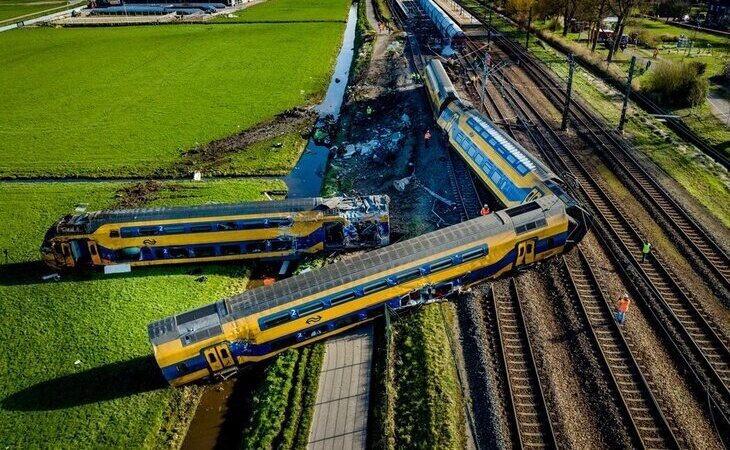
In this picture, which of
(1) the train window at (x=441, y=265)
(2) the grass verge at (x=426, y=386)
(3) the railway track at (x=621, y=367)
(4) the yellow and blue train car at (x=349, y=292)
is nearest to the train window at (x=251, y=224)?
(4) the yellow and blue train car at (x=349, y=292)

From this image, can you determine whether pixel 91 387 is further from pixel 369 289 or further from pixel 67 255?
pixel 369 289

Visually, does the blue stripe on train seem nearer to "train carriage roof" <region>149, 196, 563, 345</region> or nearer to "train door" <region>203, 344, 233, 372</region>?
"train door" <region>203, 344, 233, 372</region>

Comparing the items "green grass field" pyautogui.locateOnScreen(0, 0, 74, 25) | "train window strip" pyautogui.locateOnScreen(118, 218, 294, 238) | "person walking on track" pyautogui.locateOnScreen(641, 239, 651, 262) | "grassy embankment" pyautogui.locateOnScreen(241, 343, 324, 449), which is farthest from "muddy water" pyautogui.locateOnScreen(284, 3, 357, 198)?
"green grass field" pyautogui.locateOnScreen(0, 0, 74, 25)

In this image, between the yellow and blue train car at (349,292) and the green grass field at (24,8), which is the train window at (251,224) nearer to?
the yellow and blue train car at (349,292)

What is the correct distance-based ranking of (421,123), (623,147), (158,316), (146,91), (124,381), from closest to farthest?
(124,381) < (158,316) < (623,147) < (421,123) < (146,91)

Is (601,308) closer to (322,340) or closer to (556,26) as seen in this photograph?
(322,340)

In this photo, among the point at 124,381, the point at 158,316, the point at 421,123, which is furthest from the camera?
the point at 421,123

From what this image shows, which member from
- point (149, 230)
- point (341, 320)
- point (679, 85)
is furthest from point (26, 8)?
point (341, 320)

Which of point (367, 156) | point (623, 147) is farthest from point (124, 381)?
point (623, 147)
